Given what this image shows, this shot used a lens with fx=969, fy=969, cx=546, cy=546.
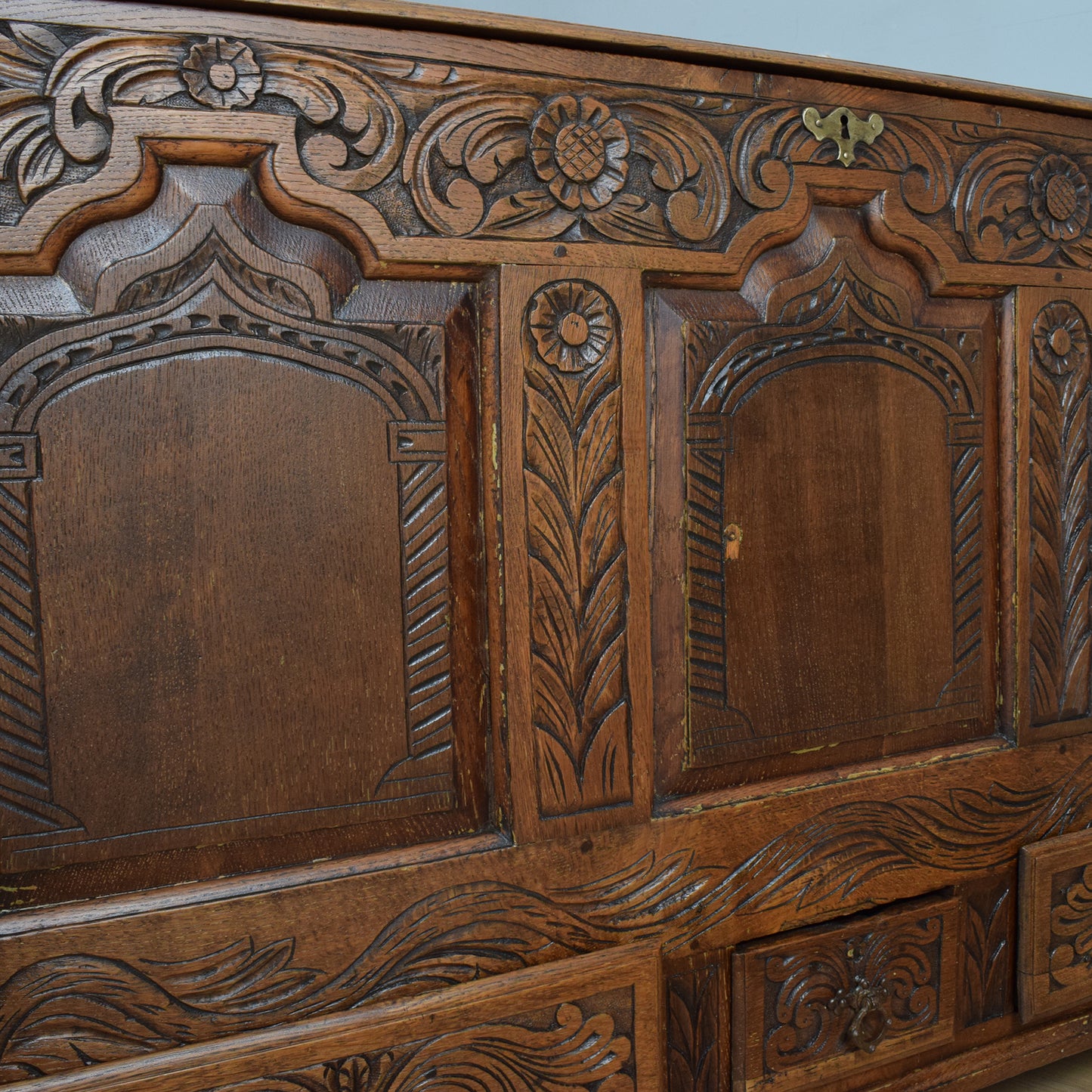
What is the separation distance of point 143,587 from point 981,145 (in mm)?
1162

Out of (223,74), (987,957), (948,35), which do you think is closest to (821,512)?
(987,957)

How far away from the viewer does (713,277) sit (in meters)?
1.14

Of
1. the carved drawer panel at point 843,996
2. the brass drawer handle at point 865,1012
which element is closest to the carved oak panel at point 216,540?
the carved drawer panel at point 843,996

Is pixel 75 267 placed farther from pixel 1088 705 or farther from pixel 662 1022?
pixel 1088 705

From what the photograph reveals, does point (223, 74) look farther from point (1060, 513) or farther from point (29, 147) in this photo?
point (1060, 513)

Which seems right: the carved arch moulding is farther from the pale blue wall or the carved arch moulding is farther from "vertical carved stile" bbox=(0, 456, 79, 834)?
the pale blue wall

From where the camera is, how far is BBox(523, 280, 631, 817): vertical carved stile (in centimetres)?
107

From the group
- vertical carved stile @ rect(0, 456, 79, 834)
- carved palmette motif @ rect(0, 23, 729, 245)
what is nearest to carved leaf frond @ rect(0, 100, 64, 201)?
carved palmette motif @ rect(0, 23, 729, 245)

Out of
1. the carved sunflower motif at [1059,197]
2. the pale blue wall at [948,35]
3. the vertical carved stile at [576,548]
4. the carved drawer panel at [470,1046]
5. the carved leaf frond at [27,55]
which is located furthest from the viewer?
the pale blue wall at [948,35]

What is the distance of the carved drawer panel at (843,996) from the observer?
4.00 feet

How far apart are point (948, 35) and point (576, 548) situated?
5.52 ft

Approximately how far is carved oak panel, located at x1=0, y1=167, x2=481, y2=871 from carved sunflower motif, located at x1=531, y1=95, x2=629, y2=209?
197 millimetres

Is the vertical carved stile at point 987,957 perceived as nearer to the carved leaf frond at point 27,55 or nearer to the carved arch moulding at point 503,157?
the carved arch moulding at point 503,157

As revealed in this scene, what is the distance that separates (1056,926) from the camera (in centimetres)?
141
